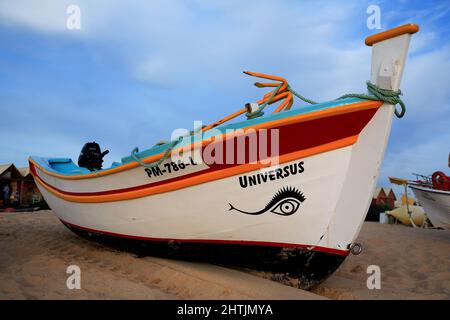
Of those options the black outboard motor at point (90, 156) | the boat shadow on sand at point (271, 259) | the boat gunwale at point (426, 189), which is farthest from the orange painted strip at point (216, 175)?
the boat gunwale at point (426, 189)

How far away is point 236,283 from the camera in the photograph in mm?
3318

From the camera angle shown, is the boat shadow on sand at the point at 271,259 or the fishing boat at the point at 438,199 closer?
the boat shadow on sand at the point at 271,259

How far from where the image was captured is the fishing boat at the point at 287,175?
10.3ft

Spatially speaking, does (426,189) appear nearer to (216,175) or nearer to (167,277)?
(216,175)

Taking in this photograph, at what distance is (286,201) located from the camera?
3.25 metres

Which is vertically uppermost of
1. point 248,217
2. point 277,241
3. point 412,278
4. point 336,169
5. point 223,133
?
point 223,133

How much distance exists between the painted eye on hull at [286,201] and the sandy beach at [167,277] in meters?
0.79

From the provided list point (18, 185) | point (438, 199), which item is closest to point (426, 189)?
point (438, 199)

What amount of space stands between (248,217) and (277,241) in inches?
15.3

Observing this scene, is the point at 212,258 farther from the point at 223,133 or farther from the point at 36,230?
the point at 36,230

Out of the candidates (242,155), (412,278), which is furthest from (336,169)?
(412,278)

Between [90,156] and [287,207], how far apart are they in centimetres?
499

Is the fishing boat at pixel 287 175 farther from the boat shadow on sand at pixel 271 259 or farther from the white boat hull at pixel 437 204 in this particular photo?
the white boat hull at pixel 437 204
